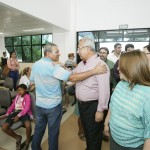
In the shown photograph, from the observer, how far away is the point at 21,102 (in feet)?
8.89

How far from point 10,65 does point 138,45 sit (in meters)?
4.53

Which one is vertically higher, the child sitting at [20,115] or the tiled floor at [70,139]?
the child sitting at [20,115]

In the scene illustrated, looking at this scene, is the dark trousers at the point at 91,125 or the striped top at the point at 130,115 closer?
the striped top at the point at 130,115

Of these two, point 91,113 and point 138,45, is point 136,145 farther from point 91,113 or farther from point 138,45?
point 138,45

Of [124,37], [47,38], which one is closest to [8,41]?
[47,38]

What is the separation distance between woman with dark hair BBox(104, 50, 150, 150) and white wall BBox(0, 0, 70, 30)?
9.53 feet

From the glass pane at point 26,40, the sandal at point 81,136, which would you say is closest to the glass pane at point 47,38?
the glass pane at point 26,40

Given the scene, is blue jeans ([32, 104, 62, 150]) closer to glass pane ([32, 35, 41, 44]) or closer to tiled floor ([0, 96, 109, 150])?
tiled floor ([0, 96, 109, 150])

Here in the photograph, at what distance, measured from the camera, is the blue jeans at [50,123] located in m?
2.03

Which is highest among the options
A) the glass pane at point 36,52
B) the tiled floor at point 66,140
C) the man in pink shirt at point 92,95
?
the glass pane at point 36,52

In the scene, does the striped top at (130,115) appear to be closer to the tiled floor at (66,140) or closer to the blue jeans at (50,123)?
the blue jeans at (50,123)

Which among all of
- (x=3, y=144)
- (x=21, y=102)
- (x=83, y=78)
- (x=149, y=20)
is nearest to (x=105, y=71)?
(x=83, y=78)

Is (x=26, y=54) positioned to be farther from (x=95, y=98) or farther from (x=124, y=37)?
(x=95, y=98)

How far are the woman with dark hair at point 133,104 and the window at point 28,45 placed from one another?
8062 mm
